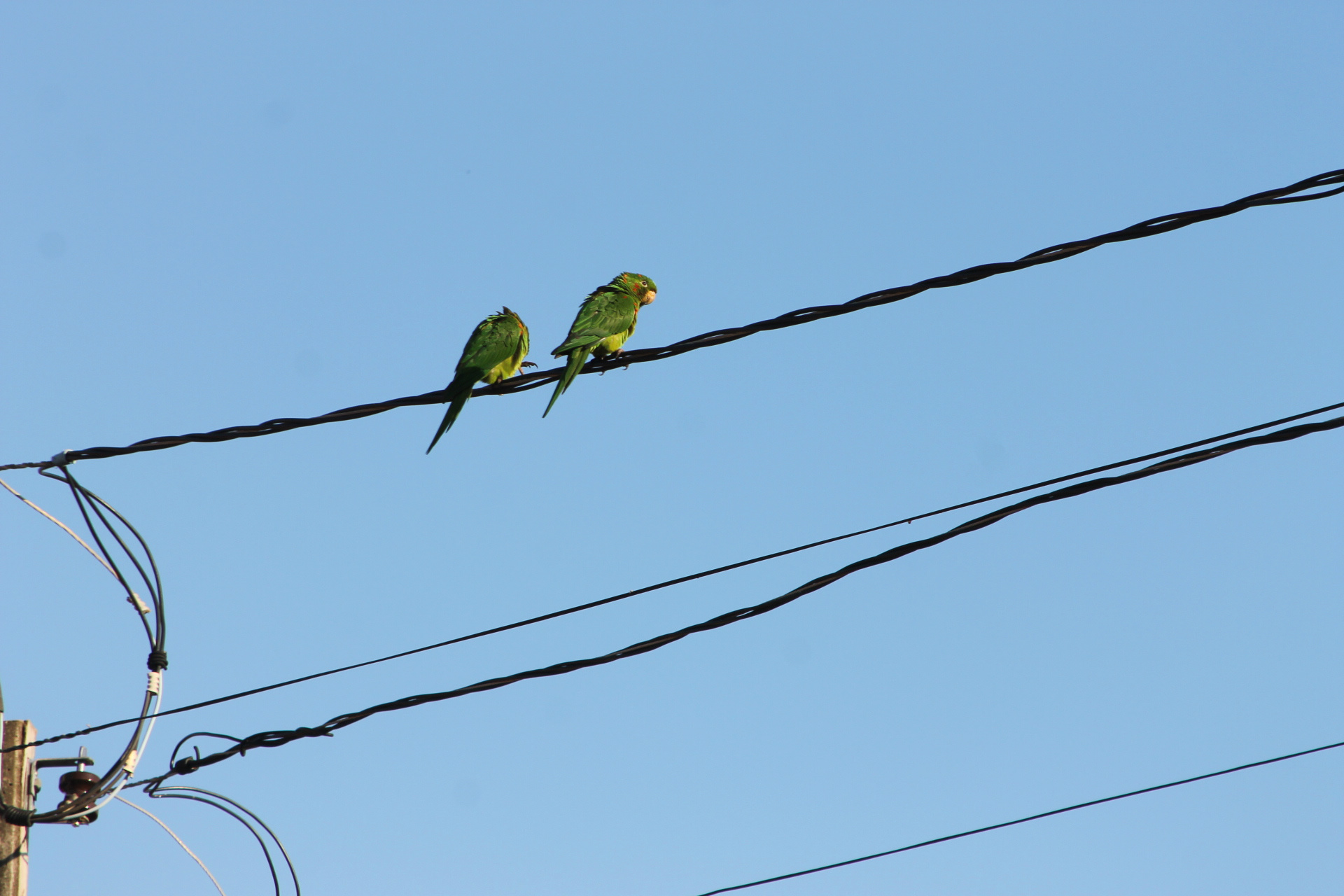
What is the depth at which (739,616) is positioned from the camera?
209 inches

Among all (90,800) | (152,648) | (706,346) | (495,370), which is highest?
(495,370)

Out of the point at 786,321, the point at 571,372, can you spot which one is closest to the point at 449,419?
the point at 571,372

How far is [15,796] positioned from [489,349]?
3.50 metres

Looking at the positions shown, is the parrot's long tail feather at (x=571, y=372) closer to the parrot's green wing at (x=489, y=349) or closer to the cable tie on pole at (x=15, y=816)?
the parrot's green wing at (x=489, y=349)

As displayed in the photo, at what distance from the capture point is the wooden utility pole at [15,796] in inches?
241

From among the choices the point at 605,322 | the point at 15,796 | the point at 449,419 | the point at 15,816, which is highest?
the point at 605,322

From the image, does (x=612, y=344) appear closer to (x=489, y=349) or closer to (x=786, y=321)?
(x=489, y=349)

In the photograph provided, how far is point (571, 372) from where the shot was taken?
24.8 ft

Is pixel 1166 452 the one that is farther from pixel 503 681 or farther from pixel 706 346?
pixel 503 681

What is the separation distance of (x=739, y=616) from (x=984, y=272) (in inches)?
67.5

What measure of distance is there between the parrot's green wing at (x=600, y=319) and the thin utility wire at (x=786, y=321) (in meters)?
1.45

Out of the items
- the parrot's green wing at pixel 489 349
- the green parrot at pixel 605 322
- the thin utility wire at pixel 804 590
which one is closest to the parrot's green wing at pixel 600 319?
the green parrot at pixel 605 322

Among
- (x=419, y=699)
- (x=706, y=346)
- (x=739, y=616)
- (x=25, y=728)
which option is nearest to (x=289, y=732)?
(x=419, y=699)

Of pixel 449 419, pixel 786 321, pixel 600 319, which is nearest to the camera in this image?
pixel 786 321
